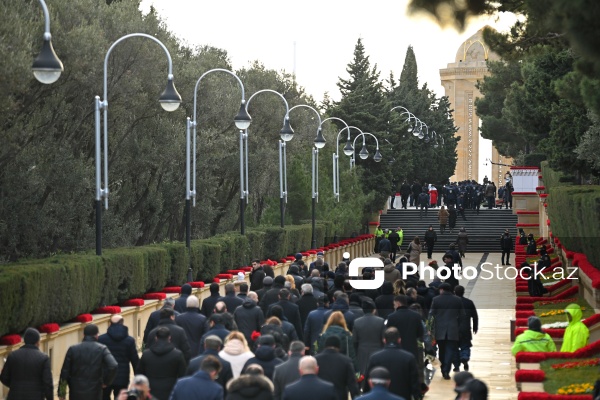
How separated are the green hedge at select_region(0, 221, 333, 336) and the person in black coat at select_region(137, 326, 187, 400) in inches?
216

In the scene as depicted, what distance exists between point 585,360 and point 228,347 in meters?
8.10

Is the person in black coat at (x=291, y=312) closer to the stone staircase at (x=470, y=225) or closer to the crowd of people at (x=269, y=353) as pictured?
the crowd of people at (x=269, y=353)

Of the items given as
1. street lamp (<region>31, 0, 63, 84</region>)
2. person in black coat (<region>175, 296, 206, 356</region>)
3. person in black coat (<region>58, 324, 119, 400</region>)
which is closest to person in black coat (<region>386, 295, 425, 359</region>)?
person in black coat (<region>175, 296, 206, 356</region>)

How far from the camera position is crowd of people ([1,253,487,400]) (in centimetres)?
1211

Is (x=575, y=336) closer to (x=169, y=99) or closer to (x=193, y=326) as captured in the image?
(x=193, y=326)

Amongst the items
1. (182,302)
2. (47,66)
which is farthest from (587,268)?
(47,66)

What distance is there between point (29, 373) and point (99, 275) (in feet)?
32.7

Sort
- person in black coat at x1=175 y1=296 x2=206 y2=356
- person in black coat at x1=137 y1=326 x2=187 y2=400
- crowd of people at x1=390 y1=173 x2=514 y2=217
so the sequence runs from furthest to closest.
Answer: crowd of people at x1=390 y1=173 x2=514 y2=217, person in black coat at x1=175 y1=296 x2=206 y2=356, person in black coat at x1=137 y1=326 x2=187 y2=400

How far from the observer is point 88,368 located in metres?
15.3

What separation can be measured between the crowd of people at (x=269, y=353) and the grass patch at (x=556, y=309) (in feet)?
23.4

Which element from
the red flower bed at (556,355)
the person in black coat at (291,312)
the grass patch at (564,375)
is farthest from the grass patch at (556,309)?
the person in black coat at (291,312)

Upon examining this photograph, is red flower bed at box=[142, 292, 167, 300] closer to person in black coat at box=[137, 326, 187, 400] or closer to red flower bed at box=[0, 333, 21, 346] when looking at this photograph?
red flower bed at box=[0, 333, 21, 346]

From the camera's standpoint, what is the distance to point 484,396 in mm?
11570

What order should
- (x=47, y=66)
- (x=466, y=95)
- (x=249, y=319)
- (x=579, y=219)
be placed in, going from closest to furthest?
(x=249, y=319)
(x=47, y=66)
(x=579, y=219)
(x=466, y=95)
